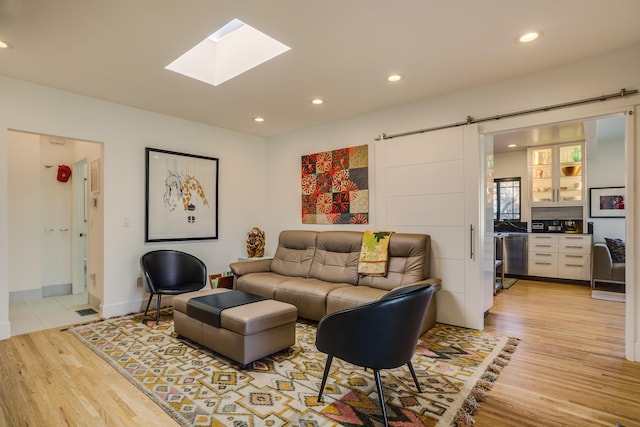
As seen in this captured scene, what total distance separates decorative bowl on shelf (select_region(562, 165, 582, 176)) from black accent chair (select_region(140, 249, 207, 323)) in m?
6.30

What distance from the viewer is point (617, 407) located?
2004 millimetres

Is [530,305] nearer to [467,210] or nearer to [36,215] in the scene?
[467,210]

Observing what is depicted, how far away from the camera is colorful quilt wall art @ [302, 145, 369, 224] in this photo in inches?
166

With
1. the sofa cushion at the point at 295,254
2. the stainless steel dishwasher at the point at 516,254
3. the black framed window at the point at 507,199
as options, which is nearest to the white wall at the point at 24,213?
the sofa cushion at the point at 295,254

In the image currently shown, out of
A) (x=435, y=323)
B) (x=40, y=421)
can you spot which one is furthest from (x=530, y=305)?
(x=40, y=421)

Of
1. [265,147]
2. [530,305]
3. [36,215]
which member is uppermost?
[265,147]

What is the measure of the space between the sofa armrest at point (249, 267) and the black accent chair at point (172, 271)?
14.3 inches

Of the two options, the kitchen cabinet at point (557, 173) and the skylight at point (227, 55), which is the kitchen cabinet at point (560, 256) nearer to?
the kitchen cabinet at point (557, 173)

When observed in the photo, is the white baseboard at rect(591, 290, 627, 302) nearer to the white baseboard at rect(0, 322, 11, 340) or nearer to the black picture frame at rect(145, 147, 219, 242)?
the black picture frame at rect(145, 147, 219, 242)

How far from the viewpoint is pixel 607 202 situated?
6059 millimetres

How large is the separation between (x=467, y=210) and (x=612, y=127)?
3980 millimetres

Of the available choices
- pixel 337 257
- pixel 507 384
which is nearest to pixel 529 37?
pixel 507 384

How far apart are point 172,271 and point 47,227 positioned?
226 centimetres

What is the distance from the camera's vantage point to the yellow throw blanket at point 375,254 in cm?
353
